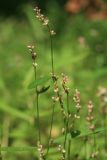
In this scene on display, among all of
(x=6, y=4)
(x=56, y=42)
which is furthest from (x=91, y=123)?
(x=6, y=4)

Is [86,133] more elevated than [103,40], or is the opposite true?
[103,40]

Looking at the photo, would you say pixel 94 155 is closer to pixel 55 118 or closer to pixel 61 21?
pixel 55 118

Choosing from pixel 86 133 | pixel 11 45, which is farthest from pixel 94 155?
pixel 11 45

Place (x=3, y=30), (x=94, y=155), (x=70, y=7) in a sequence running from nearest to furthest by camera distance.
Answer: (x=94, y=155) < (x=70, y=7) < (x=3, y=30)

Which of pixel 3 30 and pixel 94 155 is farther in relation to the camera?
pixel 3 30

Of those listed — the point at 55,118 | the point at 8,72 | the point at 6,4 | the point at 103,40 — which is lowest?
the point at 55,118

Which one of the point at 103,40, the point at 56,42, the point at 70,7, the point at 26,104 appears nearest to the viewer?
the point at 26,104
